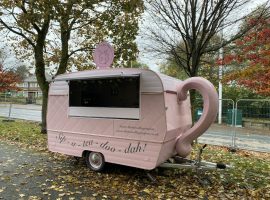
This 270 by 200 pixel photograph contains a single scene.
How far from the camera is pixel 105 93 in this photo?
6613mm

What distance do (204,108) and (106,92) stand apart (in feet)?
6.81

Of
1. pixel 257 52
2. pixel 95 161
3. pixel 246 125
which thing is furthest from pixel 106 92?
pixel 257 52

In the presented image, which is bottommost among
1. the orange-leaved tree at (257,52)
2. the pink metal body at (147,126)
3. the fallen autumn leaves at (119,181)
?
the fallen autumn leaves at (119,181)

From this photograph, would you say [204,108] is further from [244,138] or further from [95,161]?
[244,138]

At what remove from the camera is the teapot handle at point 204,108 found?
5.91m

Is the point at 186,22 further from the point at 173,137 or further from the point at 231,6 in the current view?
the point at 173,137

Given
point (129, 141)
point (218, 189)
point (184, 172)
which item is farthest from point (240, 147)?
point (129, 141)

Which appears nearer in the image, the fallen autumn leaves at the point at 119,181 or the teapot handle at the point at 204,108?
the fallen autumn leaves at the point at 119,181

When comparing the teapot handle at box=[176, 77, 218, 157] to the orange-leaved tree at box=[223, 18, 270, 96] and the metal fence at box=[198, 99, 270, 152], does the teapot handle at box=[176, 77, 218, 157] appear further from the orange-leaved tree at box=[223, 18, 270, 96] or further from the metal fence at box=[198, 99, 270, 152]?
the metal fence at box=[198, 99, 270, 152]

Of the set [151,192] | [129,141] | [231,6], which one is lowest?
[151,192]

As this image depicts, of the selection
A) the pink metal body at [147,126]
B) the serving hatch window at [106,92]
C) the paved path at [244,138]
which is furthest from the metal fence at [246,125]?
the serving hatch window at [106,92]

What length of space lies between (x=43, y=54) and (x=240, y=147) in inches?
351

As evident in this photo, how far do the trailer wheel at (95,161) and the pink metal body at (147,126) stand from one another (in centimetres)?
17

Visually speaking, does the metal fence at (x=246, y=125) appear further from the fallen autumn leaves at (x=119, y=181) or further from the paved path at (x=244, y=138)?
the fallen autumn leaves at (x=119, y=181)
